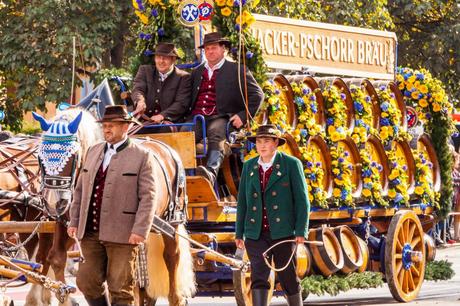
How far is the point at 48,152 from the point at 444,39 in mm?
19343

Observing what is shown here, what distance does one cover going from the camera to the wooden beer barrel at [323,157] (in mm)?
13867

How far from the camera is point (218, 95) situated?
12.8 metres

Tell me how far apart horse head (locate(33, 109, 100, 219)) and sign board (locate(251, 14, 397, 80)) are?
261cm

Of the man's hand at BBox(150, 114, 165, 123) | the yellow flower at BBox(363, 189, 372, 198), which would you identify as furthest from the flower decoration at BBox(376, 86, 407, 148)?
the man's hand at BBox(150, 114, 165, 123)

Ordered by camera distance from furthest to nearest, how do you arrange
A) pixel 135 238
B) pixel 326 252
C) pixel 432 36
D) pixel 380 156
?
pixel 432 36 → pixel 380 156 → pixel 326 252 → pixel 135 238

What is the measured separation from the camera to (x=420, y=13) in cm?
2916

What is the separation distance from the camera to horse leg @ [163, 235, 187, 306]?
1174 centimetres

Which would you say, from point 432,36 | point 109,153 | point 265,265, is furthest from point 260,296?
point 432,36

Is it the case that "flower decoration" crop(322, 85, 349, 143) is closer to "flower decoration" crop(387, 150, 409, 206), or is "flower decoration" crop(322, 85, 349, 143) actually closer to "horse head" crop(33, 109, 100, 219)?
"flower decoration" crop(387, 150, 409, 206)

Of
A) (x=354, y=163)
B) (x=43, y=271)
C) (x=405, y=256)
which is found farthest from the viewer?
(x=405, y=256)

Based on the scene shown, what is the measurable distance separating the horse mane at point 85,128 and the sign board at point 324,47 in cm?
221

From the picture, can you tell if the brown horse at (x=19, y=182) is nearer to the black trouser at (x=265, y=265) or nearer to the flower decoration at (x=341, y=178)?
the black trouser at (x=265, y=265)

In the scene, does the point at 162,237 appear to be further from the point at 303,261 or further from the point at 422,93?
the point at 422,93

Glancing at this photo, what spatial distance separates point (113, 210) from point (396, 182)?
5.93m
